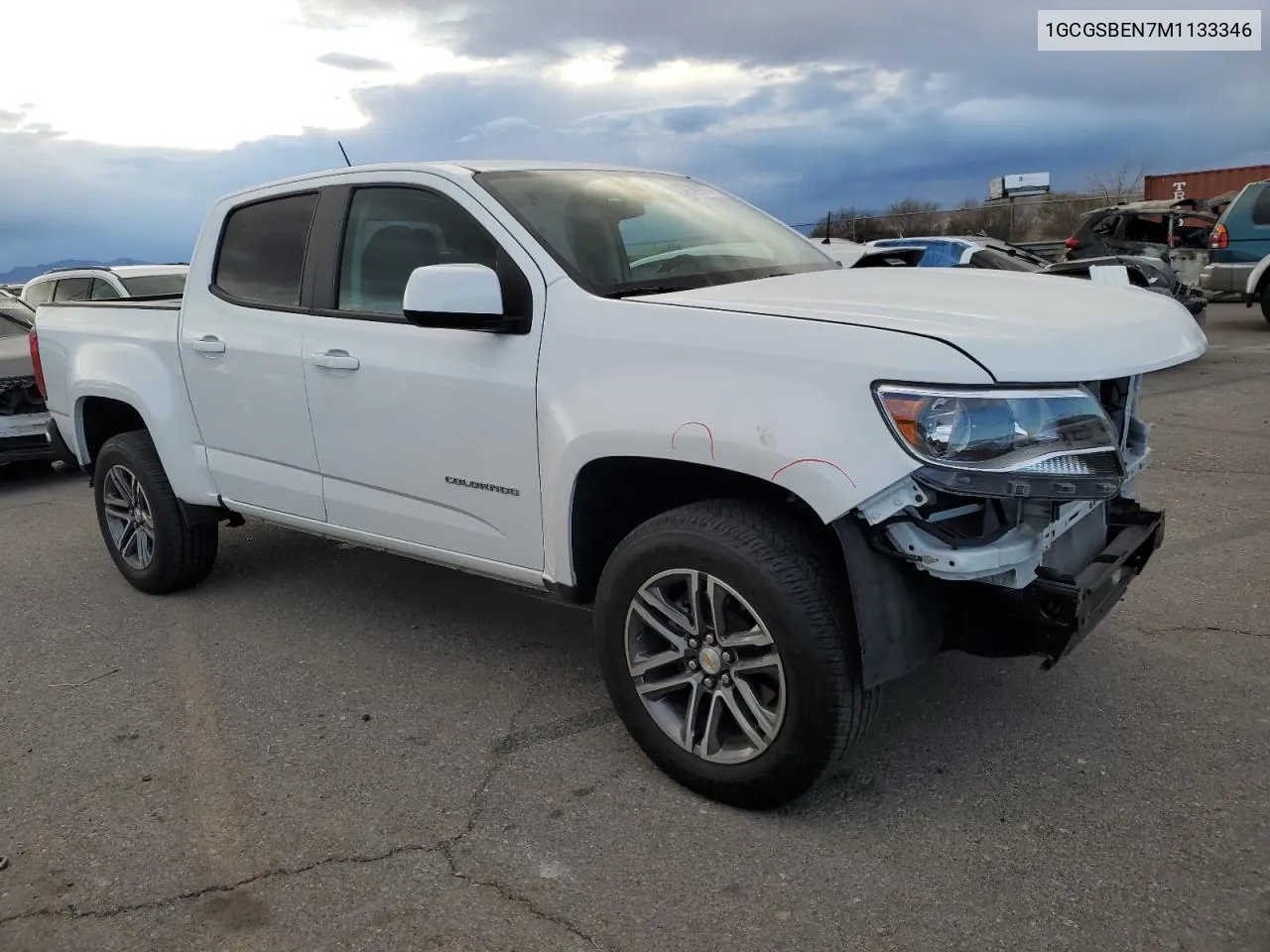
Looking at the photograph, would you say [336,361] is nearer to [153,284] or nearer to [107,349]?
[107,349]

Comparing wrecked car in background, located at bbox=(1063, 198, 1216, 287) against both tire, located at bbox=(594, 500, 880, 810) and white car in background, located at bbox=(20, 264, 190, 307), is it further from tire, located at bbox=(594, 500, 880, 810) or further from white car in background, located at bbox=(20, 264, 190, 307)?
tire, located at bbox=(594, 500, 880, 810)

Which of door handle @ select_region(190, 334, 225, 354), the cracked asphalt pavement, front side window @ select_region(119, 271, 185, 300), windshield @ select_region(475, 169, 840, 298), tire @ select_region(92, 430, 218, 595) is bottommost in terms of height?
the cracked asphalt pavement

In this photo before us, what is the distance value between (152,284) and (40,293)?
3.03 meters

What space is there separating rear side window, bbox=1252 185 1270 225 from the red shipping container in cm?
2158

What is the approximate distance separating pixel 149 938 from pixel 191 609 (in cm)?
264

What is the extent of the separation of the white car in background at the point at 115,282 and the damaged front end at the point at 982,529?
936cm

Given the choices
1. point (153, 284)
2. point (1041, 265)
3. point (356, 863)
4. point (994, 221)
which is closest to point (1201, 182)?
point (994, 221)

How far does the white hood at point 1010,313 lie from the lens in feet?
8.38

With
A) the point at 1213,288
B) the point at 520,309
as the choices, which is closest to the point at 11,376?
the point at 520,309

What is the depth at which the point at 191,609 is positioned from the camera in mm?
5023

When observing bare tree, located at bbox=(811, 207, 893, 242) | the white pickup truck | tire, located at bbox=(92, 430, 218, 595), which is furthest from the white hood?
bare tree, located at bbox=(811, 207, 893, 242)

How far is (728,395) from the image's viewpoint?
278 cm

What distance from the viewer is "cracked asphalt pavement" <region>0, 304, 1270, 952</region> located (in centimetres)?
258

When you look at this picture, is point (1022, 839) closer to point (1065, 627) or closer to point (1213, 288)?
point (1065, 627)
